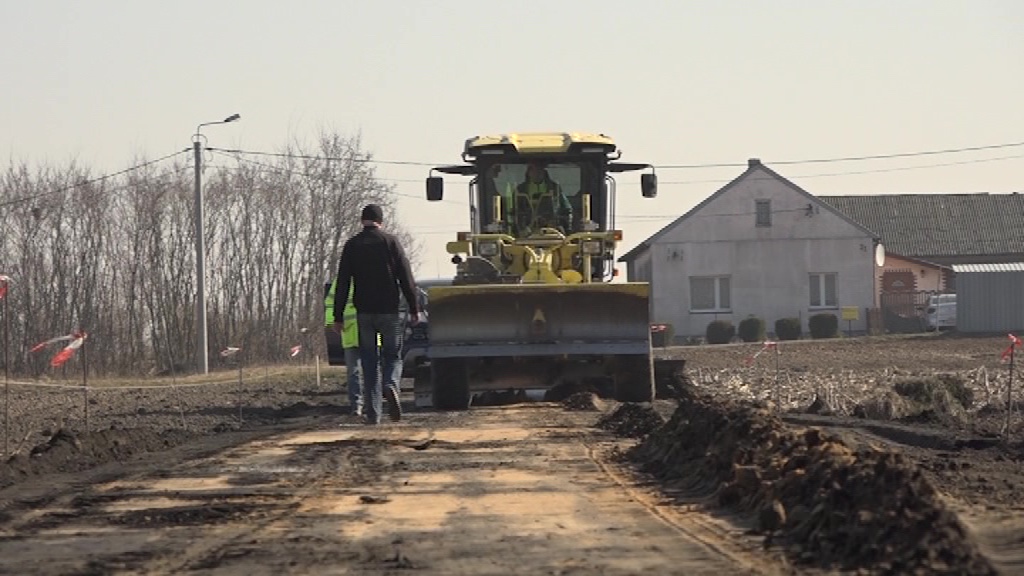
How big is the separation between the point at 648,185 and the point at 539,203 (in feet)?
4.52

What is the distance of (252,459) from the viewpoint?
12.4 meters

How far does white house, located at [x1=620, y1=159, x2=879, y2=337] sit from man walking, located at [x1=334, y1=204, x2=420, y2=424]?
57.1m

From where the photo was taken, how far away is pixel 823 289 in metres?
73.7

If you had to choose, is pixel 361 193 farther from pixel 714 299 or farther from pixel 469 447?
pixel 469 447

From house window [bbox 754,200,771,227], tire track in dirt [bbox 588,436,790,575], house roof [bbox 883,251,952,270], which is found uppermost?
house window [bbox 754,200,771,227]

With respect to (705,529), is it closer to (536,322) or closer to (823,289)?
Answer: (536,322)

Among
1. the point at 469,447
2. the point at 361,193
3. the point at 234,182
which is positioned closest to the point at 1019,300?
the point at 361,193

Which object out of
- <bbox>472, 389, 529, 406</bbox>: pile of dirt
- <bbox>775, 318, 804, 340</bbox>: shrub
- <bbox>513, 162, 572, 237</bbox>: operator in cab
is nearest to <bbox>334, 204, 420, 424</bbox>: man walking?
<bbox>472, 389, 529, 406</bbox>: pile of dirt

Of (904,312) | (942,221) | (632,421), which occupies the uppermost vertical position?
(942,221)

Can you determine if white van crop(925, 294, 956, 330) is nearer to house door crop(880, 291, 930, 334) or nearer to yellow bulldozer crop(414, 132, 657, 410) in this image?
house door crop(880, 291, 930, 334)

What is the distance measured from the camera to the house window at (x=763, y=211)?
246 ft

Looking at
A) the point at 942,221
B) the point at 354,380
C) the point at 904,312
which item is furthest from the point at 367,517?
the point at 942,221

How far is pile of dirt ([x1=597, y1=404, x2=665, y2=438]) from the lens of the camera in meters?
14.6

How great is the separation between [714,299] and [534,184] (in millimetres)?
52702
